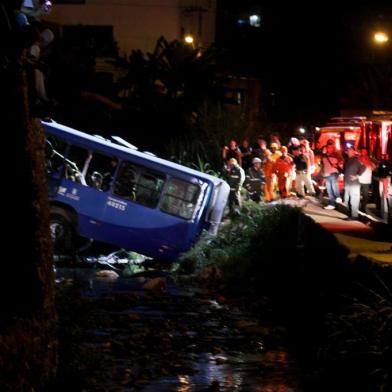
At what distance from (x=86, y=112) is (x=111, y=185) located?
13956 millimetres

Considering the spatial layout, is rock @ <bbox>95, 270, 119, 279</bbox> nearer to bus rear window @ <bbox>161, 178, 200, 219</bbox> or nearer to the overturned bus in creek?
Answer: the overturned bus in creek

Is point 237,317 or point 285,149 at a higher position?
point 285,149

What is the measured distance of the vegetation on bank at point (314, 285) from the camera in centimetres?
973

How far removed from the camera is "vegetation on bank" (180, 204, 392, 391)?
9.73 metres

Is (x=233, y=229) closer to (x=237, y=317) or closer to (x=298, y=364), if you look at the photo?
(x=237, y=317)

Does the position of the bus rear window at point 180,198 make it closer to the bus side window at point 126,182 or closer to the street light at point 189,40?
the bus side window at point 126,182

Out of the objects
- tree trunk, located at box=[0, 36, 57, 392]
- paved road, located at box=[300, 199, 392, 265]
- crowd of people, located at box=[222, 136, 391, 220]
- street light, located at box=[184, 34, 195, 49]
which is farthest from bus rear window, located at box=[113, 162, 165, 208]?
street light, located at box=[184, 34, 195, 49]

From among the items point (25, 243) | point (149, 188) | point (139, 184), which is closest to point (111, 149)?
point (139, 184)

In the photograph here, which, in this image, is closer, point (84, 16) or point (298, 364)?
point (298, 364)

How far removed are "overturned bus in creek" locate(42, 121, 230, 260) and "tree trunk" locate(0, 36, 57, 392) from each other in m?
14.1

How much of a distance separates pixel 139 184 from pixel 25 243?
47.7 feet

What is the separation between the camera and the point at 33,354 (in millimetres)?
8188

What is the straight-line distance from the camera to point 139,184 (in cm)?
2291

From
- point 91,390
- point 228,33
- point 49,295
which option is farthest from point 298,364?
point 228,33
